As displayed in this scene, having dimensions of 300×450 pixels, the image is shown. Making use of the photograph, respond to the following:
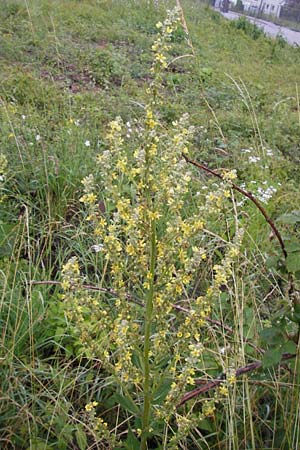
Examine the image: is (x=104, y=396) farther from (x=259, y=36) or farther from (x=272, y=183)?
(x=259, y=36)

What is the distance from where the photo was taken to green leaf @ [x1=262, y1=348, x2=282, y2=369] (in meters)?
1.73

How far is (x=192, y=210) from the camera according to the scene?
3.15 meters

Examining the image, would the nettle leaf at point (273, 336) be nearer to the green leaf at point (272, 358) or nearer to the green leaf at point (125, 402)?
the green leaf at point (272, 358)

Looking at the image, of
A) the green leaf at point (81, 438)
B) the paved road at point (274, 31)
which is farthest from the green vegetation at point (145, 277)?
the paved road at point (274, 31)

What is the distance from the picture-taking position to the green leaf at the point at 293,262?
1723 mm

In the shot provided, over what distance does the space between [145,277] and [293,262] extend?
51 cm

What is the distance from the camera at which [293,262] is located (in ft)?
5.69

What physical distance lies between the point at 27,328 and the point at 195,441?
834mm

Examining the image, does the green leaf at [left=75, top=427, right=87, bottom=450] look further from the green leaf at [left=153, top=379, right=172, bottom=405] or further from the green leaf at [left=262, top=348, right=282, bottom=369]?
the green leaf at [left=262, top=348, right=282, bottom=369]

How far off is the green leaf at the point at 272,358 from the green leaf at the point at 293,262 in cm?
27

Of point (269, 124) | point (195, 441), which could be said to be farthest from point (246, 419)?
point (269, 124)

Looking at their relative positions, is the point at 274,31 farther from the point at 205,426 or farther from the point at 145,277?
the point at 145,277

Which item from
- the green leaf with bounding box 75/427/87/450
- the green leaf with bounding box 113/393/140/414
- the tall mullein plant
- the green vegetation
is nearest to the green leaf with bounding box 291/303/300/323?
the green vegetation

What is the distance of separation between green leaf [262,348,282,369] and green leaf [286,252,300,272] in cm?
27
